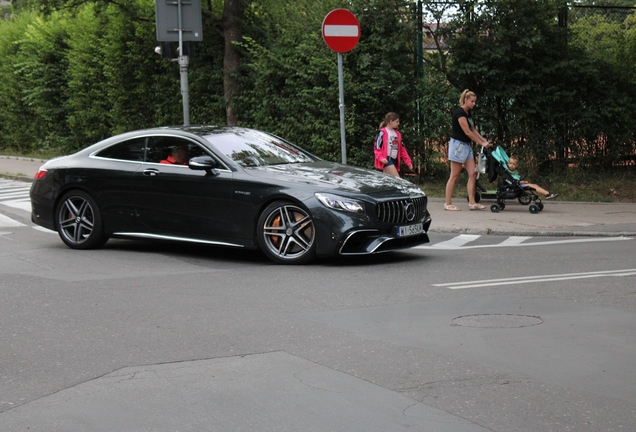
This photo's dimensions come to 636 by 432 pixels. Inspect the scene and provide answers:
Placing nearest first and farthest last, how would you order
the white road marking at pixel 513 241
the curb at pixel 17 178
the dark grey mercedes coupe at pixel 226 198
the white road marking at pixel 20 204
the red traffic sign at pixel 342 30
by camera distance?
1. the dark grey mercedes coupe at pixel 226 198
2. the white road marking at pixel 513 241
3. the red traffic sign at pixel 342 30
4. the white road marking at pixel 20 204
5. the curb at pixel 17 178

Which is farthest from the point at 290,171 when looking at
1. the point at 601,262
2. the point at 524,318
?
the point at 524,318

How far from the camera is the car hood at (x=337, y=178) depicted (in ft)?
35.2

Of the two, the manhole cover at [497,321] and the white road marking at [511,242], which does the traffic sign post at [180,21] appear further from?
the manhole cover at [497,321]

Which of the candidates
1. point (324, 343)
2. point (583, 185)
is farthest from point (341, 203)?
point (583, 185)

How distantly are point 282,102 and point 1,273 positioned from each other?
10.3 meters

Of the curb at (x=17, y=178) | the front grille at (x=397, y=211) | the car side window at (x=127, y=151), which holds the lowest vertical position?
the curb at (x=17, y=178)

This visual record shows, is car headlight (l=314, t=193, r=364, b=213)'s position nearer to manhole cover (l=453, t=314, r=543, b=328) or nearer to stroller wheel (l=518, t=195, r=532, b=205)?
manhole cover (l=453, t=314, r=543, b=328)

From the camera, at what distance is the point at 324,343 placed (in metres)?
7.06

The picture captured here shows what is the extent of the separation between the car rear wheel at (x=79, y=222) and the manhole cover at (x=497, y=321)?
5.87 metres

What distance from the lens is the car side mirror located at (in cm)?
1123

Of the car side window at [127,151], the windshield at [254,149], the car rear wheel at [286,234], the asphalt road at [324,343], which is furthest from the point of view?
the car side window at [127,151]

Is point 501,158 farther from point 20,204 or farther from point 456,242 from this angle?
point 20,204

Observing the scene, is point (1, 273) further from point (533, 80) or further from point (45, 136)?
point (45, 136)

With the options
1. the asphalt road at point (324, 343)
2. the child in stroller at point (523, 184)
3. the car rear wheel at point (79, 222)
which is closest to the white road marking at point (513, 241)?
the asphalt road at point (324, 343)
